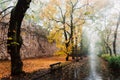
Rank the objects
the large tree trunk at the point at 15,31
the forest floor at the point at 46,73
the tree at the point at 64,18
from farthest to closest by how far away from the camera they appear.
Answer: the tree at the point at 64,18
the forest floor at the point at 46,73
the large tree trunk at the point at 15,31

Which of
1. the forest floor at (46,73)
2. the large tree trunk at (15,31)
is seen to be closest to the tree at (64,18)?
the forest floor at (46,73)

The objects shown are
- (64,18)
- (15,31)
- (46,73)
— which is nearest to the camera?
(15,31)

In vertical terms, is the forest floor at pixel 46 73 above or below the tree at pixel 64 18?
below

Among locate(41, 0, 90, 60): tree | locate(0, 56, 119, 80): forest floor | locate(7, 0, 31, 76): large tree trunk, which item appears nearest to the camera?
locate(7, 0, 31, 76): large tree trunk

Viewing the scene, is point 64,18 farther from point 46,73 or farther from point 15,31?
point 15,31

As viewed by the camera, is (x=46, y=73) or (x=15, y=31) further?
(x=46, y=73)

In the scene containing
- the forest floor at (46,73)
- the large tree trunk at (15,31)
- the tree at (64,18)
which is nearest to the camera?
the large tree trunk at (15,31)

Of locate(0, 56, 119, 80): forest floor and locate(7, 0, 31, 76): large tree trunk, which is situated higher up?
locate(7, 0, 31, 76): large tree trunk

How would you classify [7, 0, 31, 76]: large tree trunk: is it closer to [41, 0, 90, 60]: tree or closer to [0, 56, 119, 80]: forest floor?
[0, 56, 119, 80]: forest floor

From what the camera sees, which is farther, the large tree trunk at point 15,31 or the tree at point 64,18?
the tree at point 64,18

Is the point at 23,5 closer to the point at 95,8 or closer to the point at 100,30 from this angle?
the point at 95,8

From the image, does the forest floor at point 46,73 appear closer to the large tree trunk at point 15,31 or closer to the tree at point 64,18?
the large tree trunk at point 15,31

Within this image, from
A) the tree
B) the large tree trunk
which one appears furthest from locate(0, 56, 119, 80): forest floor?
the tree

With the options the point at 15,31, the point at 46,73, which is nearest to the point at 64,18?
the point at 46,73
